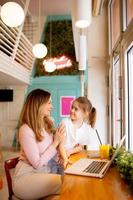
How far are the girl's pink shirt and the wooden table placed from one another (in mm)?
270

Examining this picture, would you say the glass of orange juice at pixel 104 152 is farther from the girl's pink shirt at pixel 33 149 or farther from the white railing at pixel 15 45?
the white railing at pixel 15 45

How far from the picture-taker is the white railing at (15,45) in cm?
464

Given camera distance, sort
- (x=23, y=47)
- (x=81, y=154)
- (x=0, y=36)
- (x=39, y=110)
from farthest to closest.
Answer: (x=23, y=47) → (x=0, y=36) → (x=81, y=154) → (x=39, y=110)

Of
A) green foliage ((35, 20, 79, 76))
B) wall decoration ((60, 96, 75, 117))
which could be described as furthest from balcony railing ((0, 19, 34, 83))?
wall decoration ((60, 96, 75, 117))

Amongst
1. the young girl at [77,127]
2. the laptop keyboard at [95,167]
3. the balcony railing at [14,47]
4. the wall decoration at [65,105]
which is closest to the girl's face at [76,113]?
the young girl at [77,127]

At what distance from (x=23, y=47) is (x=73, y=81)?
1560mm

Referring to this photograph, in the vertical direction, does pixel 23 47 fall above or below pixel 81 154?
above

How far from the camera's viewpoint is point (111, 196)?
1.32m

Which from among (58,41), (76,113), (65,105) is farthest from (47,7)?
(76,113)

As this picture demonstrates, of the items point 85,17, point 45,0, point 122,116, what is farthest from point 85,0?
point 45,0

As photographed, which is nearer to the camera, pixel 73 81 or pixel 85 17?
pixel 85 17

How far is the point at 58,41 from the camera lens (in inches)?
266

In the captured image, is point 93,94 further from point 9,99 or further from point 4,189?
point 9,99

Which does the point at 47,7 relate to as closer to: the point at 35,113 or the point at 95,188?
the point at 35,113
